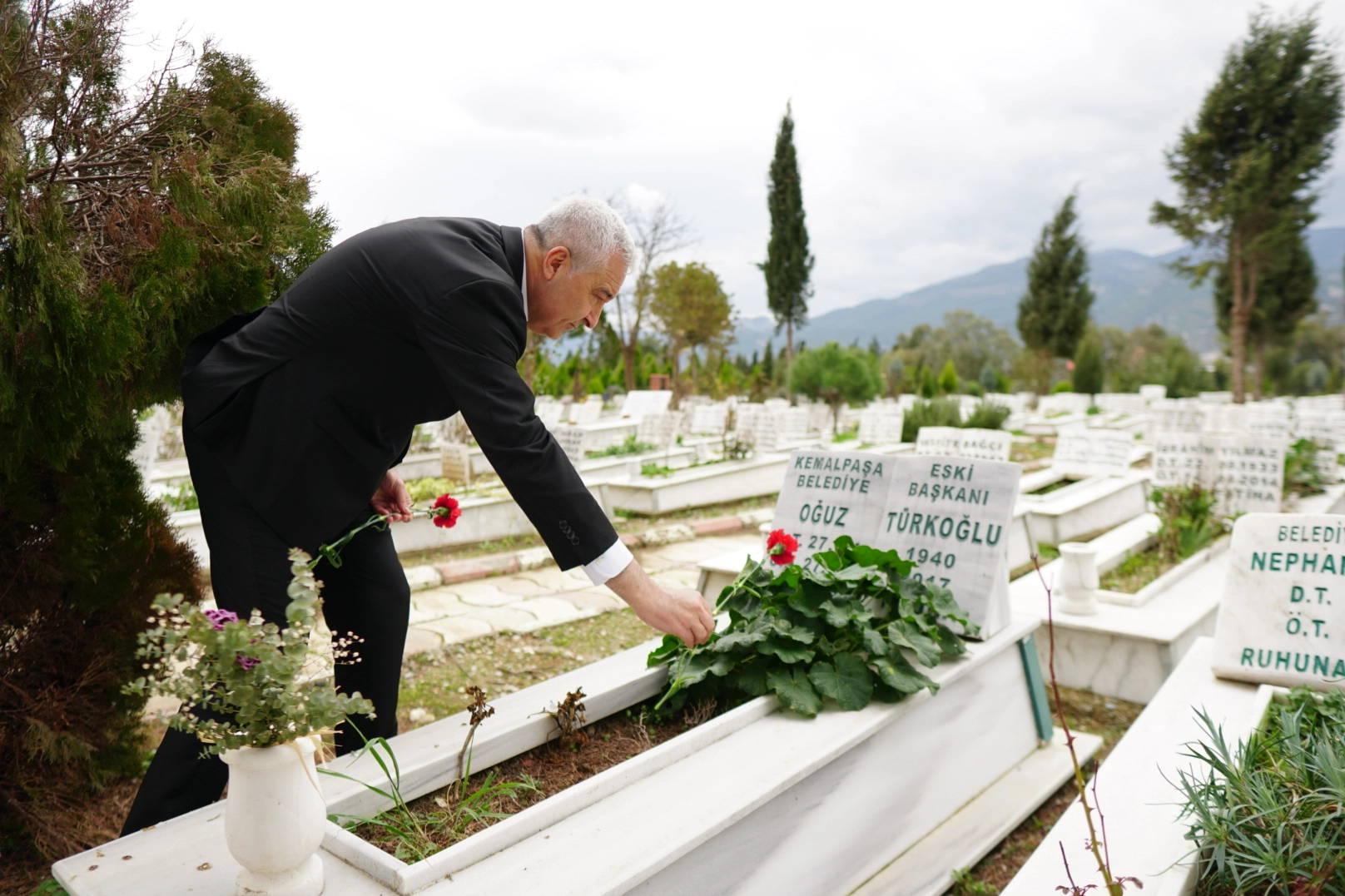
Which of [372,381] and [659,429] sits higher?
[372,381]

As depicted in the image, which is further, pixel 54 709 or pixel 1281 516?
pixel 1281 516

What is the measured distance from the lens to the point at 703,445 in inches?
419

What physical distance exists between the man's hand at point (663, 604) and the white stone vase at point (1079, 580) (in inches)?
124

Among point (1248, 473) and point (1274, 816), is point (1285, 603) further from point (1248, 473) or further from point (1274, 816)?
point (1248, 473)

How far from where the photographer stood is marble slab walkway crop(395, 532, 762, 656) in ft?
15.4

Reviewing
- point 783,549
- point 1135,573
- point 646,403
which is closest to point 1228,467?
point 1135,573

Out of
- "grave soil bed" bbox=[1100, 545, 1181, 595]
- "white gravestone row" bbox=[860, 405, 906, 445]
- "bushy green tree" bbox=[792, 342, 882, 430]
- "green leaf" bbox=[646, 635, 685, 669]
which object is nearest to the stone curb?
"green leaf" bbox=[646, 635, 685, 669]

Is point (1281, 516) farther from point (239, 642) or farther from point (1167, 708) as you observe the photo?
point (239, 642)

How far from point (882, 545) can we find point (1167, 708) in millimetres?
1119

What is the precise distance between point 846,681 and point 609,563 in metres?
1.02

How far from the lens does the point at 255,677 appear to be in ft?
4.56

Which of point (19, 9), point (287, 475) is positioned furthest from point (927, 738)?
point (19, 9)

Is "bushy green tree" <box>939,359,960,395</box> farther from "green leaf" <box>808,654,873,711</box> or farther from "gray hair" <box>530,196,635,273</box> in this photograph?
"gray hair" <box>530,196,635,273</box>

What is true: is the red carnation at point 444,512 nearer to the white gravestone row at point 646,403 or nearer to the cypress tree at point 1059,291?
the white gravestone row at point 646,403
